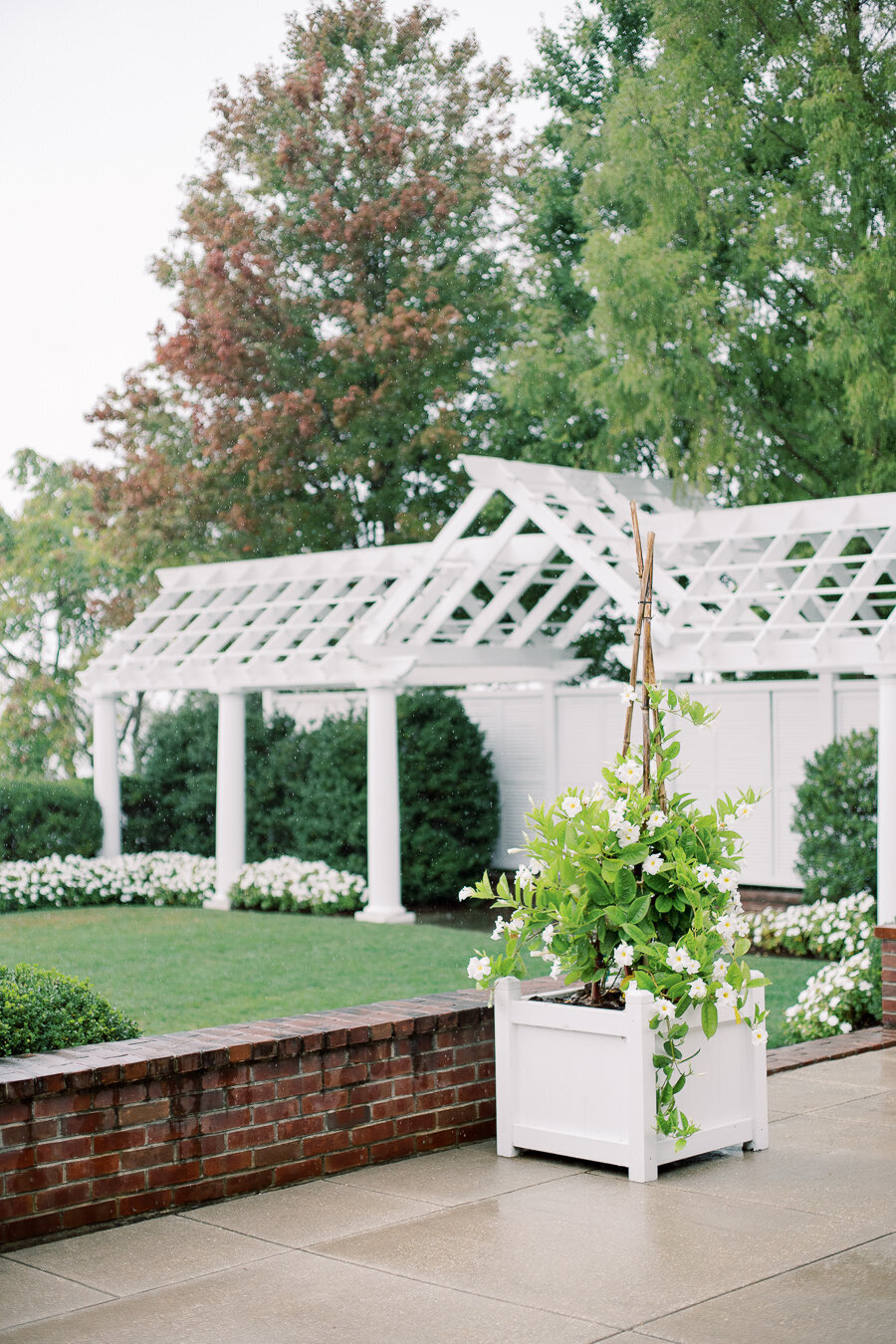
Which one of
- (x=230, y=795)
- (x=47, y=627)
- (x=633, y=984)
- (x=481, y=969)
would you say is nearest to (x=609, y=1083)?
(x=633, y=984)

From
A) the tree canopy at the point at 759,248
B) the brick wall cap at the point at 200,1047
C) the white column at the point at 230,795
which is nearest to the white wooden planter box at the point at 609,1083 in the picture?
the brick wall cap at the point at 200,1047

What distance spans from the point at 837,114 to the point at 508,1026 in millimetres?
10274

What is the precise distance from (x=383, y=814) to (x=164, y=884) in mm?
3754

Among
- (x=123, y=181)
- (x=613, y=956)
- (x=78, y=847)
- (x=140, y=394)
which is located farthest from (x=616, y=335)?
(x=123, y=181)

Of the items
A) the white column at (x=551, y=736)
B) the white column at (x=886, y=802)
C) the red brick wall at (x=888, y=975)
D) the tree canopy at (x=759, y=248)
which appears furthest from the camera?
the white column at (x=551, y=736)

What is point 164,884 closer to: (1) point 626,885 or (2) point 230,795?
(2) point 230,795

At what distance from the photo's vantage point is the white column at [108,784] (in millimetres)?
18391

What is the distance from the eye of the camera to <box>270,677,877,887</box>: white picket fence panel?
14.1 meters

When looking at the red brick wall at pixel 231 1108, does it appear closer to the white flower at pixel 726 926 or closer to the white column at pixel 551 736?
the white flower at pixel 726 926

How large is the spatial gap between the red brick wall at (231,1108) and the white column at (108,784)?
41.5ft

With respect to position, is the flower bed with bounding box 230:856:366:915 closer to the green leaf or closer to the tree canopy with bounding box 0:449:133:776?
the green leaf

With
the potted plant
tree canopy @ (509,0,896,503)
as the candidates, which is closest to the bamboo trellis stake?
the potted plant

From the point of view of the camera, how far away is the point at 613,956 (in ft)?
18.9

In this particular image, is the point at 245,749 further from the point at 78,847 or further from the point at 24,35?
the point at 24,35
